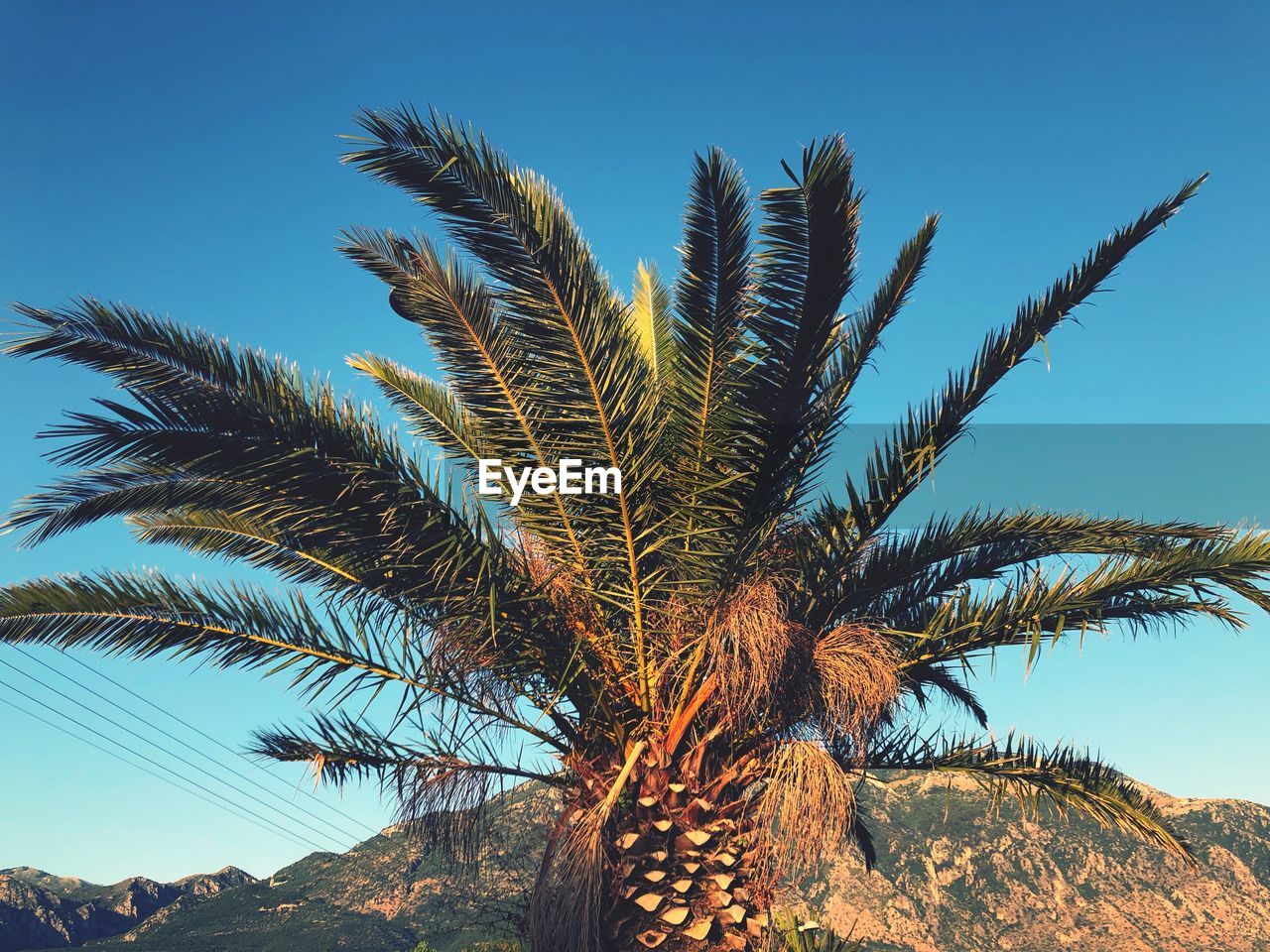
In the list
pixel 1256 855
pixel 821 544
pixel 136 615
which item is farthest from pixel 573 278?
pixel 1256 855

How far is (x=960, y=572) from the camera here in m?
9.30

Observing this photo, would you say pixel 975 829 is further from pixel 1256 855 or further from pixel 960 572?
pixel 960 572

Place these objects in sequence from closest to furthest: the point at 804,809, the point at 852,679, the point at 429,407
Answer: the point at 804,809 < the point at 852,679 < the point at 429,407

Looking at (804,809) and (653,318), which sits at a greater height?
(653,318)

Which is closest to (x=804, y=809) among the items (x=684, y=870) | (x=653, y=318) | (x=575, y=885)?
(x=684, y=870)

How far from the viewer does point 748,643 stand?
7.46 meters

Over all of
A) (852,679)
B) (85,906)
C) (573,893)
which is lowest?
(85,906)

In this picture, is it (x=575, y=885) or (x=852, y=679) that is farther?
(x=852, y=679)

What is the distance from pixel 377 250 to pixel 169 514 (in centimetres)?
331

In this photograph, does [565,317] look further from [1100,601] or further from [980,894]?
[980,894]

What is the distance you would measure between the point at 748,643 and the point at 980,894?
5736cm

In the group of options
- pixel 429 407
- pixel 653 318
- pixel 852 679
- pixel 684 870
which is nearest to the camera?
pixel 852 679

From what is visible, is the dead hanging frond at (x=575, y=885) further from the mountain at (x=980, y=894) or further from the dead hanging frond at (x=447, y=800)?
the mountain at (x=980, y=894)

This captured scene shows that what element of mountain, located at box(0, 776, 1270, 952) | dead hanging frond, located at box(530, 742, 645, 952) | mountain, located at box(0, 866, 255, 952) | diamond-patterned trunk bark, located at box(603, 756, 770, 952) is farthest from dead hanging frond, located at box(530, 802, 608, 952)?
mountain, located at box(0, 866, 255, 952)
